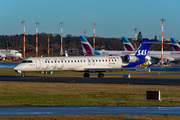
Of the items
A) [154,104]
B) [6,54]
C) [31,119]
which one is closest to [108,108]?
[154,104]

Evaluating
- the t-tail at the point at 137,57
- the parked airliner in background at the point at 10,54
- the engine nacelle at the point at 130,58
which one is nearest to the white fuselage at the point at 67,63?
the engine nacelle at the point at 130,58

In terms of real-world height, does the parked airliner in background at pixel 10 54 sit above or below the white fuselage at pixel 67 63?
above

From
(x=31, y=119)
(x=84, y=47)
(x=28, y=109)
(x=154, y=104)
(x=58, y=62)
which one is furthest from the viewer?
(x=84, y=47)

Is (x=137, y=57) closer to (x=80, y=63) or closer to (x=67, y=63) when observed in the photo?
(x=80, y=63)

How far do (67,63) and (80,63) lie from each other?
207cm

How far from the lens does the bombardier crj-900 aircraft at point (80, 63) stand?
51.4 m

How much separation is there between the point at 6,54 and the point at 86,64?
9159 cm

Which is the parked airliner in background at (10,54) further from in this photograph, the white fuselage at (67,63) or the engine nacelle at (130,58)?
the engine nacelle at (130,58)

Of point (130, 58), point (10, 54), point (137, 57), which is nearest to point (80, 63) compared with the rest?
point (130, 58)

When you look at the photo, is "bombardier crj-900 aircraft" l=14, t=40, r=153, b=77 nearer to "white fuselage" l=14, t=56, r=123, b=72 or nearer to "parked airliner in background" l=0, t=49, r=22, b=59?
"white fuselage" l=14, t=56, r=123, b=72

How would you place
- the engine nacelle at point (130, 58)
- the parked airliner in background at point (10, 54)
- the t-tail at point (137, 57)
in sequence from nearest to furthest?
the engine nacelle at point (130, 58)
the t-tail at point (137, 57)
the parked airliner in background at point (10, 54)

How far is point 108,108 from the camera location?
841 inches

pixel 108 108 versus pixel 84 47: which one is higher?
pixel 84 47

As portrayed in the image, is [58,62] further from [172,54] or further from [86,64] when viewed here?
[172,54]
